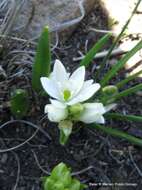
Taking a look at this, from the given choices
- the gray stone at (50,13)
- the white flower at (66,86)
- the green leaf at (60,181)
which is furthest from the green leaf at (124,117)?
the gray stone at (50,13)

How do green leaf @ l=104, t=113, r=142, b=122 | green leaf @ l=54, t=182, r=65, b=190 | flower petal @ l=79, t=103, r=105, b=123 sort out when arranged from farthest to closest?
1. green leaf @ l=104, t=113, r=142, b=122
2. flower petal @ l=79, t=103, r=105, b=123
3. green leaf @ l=54, t=182, r=65, b=190

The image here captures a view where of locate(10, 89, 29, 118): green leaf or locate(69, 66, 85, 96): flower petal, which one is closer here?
locate(69, 66, 85, 96): flower petal

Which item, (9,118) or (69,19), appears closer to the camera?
(9,118)

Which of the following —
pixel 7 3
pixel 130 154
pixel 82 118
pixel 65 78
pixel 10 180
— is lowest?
pixel 130 154

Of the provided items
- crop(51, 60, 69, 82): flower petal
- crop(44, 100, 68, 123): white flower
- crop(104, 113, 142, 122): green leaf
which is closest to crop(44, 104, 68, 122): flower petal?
crop(44, 100, 68, 123): white flower

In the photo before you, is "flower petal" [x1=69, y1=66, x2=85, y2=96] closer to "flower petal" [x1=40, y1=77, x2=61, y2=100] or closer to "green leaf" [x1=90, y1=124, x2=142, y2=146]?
"flower petal" [x1=40, y1=77, x2=61, y2=100]

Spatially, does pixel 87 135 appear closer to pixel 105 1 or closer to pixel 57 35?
pixel 57 35

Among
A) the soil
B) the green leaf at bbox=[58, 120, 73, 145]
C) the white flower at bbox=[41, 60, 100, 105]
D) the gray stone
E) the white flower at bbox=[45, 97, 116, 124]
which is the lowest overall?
the soil

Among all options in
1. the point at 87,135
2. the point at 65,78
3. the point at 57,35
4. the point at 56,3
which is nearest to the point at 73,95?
the point at 65,78
